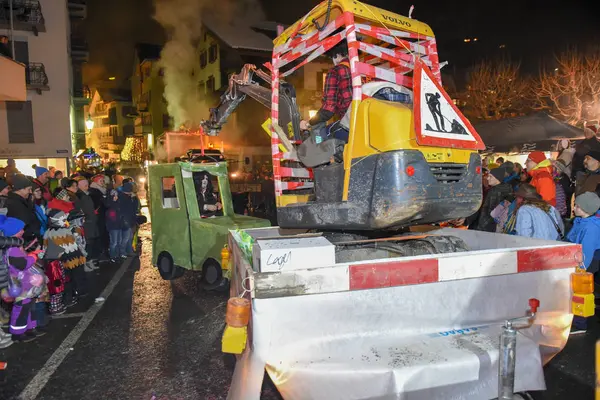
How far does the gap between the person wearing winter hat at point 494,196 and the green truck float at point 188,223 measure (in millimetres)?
3958

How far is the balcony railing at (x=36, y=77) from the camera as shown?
22.3m

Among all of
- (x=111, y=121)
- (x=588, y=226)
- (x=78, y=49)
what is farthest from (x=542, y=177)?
(x=111, y=121)

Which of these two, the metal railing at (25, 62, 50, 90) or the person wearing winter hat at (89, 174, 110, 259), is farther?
the metal railing at (25, 62, 50, 90)

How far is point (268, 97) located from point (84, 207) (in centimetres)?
530

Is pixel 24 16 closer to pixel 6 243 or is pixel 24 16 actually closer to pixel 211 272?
pixel 211 272

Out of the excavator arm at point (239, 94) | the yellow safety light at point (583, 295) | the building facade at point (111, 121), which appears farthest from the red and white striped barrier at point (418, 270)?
the building facade at point (111, 121)

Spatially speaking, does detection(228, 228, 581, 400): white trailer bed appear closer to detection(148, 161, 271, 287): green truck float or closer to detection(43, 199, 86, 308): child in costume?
detection(148, 161, 271, 287): green truck float

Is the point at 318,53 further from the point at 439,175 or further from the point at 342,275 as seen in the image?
the point at 342,275

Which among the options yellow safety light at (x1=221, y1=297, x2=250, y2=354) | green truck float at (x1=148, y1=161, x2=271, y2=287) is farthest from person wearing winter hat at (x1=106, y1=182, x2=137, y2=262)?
yellow safety light at (x1=221, y1=297, x2=250, y2=354)

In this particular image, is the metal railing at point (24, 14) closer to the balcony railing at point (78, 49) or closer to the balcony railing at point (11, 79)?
the balcony railing at point (78, 49)

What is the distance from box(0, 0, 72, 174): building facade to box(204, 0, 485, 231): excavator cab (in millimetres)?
22836

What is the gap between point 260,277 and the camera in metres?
2.51

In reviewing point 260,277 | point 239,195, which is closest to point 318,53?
point 260,277

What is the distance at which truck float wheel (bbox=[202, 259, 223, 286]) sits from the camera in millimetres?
6926
